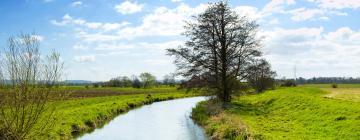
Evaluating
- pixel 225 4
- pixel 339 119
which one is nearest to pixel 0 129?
pixel 339 119

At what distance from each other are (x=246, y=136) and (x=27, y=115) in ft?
32.9

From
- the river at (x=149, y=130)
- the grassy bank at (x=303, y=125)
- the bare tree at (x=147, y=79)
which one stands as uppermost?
the bare tree at (x=147, y=79)

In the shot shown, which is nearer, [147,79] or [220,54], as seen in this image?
[220,54]

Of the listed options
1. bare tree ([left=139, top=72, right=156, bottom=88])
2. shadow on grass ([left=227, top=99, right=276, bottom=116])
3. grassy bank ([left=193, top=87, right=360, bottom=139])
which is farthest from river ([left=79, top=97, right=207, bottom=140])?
bare tree ([left=139, top=72, right=156, bottom=88])

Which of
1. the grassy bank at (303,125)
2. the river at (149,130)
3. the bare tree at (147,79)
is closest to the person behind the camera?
the grassy bank at (303,125)

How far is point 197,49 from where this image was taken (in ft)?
136

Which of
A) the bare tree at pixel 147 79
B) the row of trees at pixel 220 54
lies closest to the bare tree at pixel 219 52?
the row of trees at pixel 220 54

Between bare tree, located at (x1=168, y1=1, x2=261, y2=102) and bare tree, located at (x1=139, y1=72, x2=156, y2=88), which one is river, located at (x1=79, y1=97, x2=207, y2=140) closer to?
bare tree, located at (x1=168, y1=1, x2=261, y2=102)

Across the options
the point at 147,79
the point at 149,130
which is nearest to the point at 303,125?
the point at 149,130

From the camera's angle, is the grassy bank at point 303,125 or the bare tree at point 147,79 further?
the bare tree at point 147,79

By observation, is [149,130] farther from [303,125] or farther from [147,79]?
[147,79]

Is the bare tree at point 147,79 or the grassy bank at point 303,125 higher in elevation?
the bare tree at point 147,79

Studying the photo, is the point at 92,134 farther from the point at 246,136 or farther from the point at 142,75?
the point at 142,75

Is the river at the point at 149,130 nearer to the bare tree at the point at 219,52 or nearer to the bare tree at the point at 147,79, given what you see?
the bare tree at the point at 219,52
